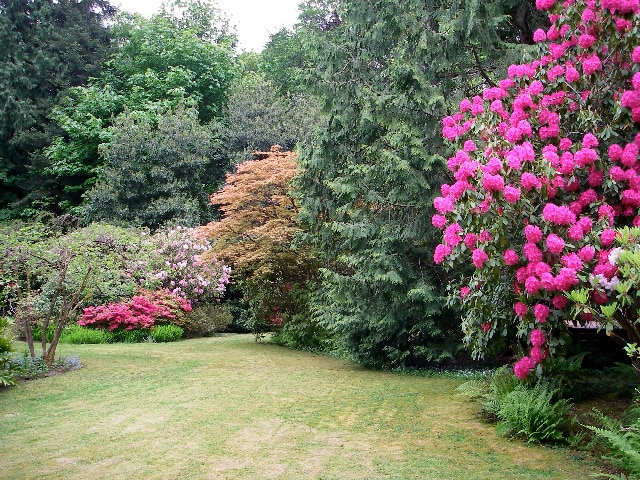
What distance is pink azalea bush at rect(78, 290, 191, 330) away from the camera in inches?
574

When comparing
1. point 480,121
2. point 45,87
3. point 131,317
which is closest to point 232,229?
point 131,317

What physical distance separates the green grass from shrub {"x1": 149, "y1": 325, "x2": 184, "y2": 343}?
5511 mm

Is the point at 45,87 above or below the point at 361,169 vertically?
above

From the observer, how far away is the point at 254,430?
5617mm

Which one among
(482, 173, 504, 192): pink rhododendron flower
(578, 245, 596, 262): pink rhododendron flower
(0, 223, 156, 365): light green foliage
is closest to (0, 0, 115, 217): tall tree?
(0, 223, 156, 365): light green foliage

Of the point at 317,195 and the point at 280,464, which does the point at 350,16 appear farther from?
the point at 280,464

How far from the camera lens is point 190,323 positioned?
1634 cm

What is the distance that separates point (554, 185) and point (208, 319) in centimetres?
1353

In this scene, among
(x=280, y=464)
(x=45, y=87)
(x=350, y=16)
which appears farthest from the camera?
(x=45, y=87)

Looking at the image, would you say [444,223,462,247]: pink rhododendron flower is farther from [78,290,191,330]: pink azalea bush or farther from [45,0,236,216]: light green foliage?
[45,0,236,216]: light green foliage

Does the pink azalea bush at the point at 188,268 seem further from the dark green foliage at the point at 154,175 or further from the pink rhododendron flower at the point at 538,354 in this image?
the pink rhododendron flower at the point at 538,354

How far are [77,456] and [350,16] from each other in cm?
851

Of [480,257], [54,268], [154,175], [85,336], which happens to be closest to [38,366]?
[54,268]

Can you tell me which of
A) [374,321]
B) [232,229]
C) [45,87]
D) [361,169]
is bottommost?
[374,321]
